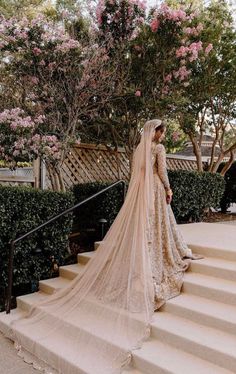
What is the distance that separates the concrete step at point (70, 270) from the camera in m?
4.77

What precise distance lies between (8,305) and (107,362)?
65.1 inches

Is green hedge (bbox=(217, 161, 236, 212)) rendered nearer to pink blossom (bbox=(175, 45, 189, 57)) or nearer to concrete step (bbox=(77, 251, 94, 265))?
pink blossom (bbox=(175, 45, 189, 57))

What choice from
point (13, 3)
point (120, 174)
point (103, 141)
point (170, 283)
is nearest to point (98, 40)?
point (103, 141)

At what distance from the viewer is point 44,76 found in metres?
5.27

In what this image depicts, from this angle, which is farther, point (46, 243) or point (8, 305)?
point (46, 243)

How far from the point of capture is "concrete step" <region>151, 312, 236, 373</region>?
283 centimetres

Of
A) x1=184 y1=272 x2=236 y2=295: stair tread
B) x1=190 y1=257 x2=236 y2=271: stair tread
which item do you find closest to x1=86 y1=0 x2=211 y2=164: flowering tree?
x1=190 y1=257 x2=236 y2=271: stair tread

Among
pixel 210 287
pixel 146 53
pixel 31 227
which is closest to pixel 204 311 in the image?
pixel 210 287

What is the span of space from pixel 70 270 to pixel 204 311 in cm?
203

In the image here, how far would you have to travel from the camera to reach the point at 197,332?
10.5 feet

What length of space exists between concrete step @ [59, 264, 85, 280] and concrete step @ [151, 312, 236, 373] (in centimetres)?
152

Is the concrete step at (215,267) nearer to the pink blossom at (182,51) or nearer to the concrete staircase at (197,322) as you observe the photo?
the concrete staircase at (197,322)

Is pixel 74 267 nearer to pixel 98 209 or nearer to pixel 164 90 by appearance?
pixel 98 209

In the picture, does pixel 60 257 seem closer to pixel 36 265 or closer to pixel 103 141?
pixel 36 265
